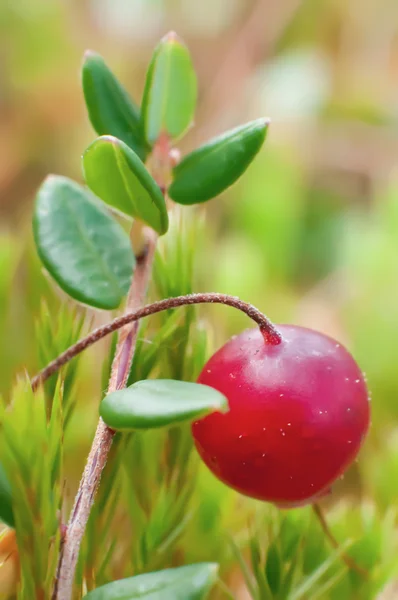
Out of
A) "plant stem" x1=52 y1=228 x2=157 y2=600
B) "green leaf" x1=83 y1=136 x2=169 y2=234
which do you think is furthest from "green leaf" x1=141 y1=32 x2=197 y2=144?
"plant stem" x1=52 y1=228 x2=157 y2=600

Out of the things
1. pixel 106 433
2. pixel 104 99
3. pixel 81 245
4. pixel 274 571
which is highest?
pixel 104 99

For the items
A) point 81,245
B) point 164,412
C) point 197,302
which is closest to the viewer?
point 164,412

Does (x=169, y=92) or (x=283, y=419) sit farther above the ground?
(x=169, y=92)

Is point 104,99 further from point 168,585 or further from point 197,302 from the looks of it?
point 168,585

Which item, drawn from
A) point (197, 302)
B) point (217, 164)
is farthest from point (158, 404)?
point (217, 164)

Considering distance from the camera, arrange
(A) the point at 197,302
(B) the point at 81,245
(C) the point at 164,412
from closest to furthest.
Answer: (C) the point at 164,412, (A) the point at 197,302, (B) the point at 81,245

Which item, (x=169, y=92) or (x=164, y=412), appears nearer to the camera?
(x=164, y=412)

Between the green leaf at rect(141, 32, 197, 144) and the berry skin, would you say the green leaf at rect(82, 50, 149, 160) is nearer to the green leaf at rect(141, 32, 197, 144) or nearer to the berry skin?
the green leaf at rect(141, 32, 197, 144)
